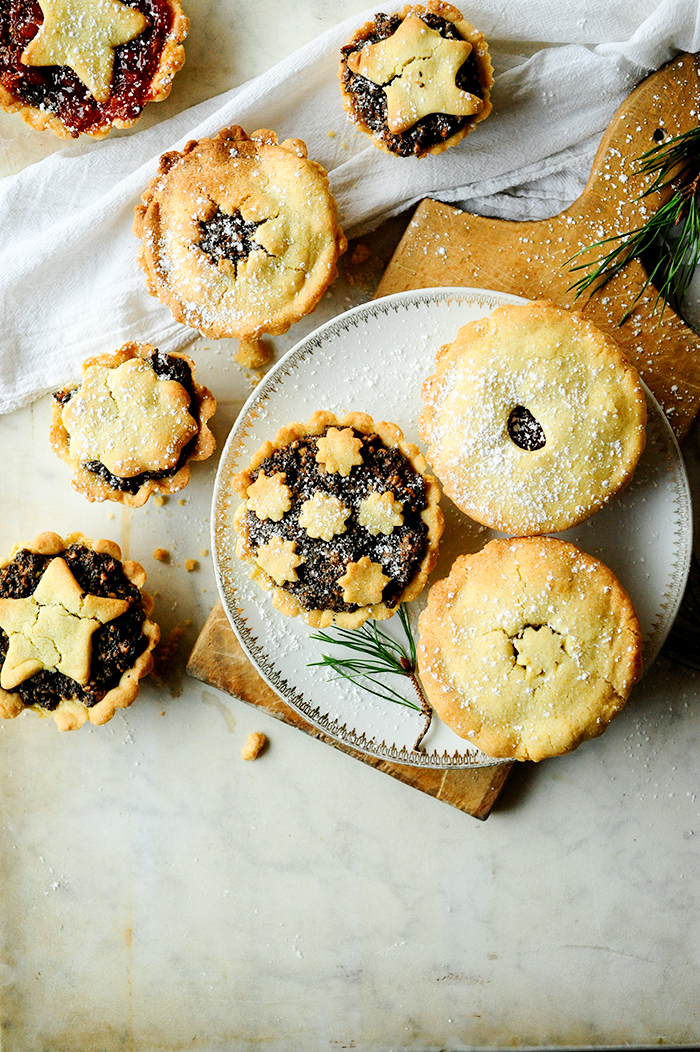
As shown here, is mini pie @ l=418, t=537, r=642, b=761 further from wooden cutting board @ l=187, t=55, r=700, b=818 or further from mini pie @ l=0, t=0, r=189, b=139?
mini pie @ l=0, t=0, r=189, b=139

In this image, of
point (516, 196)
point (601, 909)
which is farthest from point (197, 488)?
point (601, 909)

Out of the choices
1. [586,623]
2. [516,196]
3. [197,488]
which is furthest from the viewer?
[197,488]

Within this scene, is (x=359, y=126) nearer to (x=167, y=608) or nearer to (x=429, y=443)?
(x=429, y=443)

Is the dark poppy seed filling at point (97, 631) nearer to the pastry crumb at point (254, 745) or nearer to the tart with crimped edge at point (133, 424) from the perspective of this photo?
the tart with crimped edge at point (133, 424)

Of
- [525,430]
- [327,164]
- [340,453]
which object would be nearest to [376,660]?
[340,453]

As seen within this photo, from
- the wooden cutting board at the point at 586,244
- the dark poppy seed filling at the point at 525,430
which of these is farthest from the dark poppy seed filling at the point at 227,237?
the dark poppy seed filling at the point at 525,430
